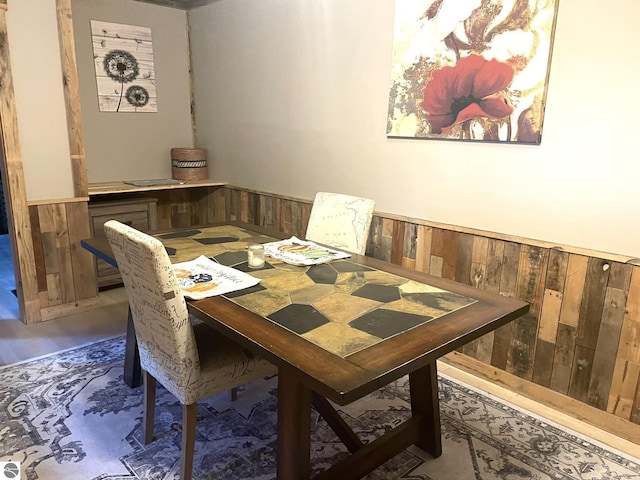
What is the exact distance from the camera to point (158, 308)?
161 centimetres

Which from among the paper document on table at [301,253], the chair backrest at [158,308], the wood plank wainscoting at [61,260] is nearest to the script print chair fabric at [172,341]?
the chair backrest at [158,308]

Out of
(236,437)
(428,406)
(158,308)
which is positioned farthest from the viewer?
(236,437)

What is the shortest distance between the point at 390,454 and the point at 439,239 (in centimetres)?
125

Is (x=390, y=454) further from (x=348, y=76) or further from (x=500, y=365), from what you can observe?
(x=348, y=76)

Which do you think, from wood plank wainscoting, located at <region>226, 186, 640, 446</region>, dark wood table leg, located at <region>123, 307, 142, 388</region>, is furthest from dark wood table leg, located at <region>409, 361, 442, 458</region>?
dark wood table leg, located at <region>123, 307, 142, 388</region>

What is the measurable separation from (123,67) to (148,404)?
3.01 m

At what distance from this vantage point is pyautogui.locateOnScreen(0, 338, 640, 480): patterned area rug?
1.92 m

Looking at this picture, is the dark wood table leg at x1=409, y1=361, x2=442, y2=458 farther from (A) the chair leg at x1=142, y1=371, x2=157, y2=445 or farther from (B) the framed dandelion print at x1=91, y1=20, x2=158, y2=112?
(B) the framed dandelion print at x1=91, y1=20, x2=158, y2=112

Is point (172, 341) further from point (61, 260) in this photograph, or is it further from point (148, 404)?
point (61, 260)

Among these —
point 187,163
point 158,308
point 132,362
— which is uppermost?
point 187,163

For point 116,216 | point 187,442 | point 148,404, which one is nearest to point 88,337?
point 116,216

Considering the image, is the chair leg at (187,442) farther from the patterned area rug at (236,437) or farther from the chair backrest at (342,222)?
the chair backrest at (342,222)

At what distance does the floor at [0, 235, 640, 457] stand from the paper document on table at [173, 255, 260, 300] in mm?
1430

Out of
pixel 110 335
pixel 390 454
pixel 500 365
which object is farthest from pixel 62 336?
pixel 500 365
